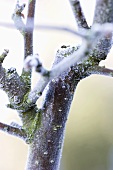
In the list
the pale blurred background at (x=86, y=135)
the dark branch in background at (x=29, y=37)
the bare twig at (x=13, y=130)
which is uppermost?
the pale blurred background at (x=86, y=135)

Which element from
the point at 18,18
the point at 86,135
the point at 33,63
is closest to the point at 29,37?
the point at 18,18

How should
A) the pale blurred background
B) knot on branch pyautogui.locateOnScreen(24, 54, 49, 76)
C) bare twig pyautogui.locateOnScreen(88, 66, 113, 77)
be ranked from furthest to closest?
the pale blurred background, bare twig pyautogui.locateOnScreen(88, 66, 113, 77), knot on branch pyautogui.locateOnScreen(24, 54, 49, 76)

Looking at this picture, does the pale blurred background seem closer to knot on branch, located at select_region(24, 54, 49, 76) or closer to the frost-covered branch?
the frost-covered branch

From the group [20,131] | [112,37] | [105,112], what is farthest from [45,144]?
[105,112]

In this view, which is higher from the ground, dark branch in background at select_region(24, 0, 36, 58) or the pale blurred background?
the pale blurred background

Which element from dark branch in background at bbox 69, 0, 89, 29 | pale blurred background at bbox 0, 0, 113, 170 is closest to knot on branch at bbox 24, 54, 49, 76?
dark branch in background at bbox 69, 0, 89, 29

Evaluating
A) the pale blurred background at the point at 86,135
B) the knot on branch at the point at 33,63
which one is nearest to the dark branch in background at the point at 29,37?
the knot on branch at the point at 33,63

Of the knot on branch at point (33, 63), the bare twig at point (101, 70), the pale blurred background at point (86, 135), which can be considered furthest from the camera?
the pale blurred background at point (86, 135)

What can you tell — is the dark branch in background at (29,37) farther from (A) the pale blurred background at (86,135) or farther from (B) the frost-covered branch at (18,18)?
(A) the pale blurred background at (86,135)
